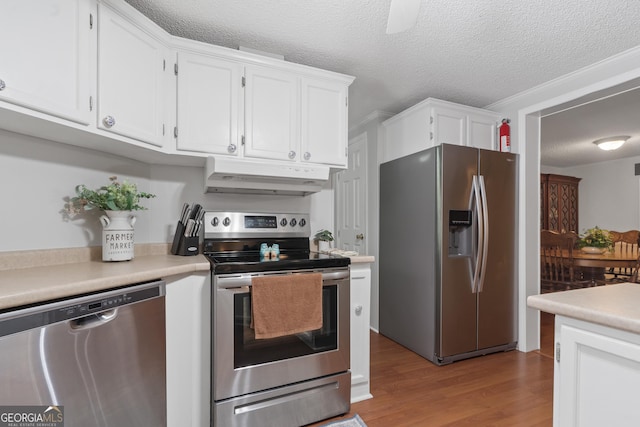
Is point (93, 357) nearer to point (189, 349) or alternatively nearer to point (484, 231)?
point (189, 349)

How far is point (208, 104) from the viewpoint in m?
1.99

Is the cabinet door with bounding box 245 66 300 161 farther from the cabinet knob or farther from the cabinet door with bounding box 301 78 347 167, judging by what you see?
the cabinet knob

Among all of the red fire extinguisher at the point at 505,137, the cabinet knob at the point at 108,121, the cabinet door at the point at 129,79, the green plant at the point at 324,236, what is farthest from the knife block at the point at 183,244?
Result: the red fire extinguisher at the point at 505,137

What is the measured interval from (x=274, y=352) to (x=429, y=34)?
2151mm

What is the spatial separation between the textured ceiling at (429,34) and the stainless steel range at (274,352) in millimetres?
1222

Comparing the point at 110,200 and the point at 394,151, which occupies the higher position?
the point at 394,151

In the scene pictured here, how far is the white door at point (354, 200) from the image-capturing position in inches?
143

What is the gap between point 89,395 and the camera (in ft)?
3.90

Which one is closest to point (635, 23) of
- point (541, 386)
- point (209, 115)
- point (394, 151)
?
point (394, 151)

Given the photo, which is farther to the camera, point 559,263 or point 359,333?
point 559,263

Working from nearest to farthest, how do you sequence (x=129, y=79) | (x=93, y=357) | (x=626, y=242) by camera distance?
1. (x=93, y=357)
2. (x=129, y=79)
3. (x=626, y=242)

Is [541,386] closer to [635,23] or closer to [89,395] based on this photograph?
[635,23]

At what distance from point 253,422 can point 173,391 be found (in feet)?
1.49

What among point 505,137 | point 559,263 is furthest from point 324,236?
point 559,263
